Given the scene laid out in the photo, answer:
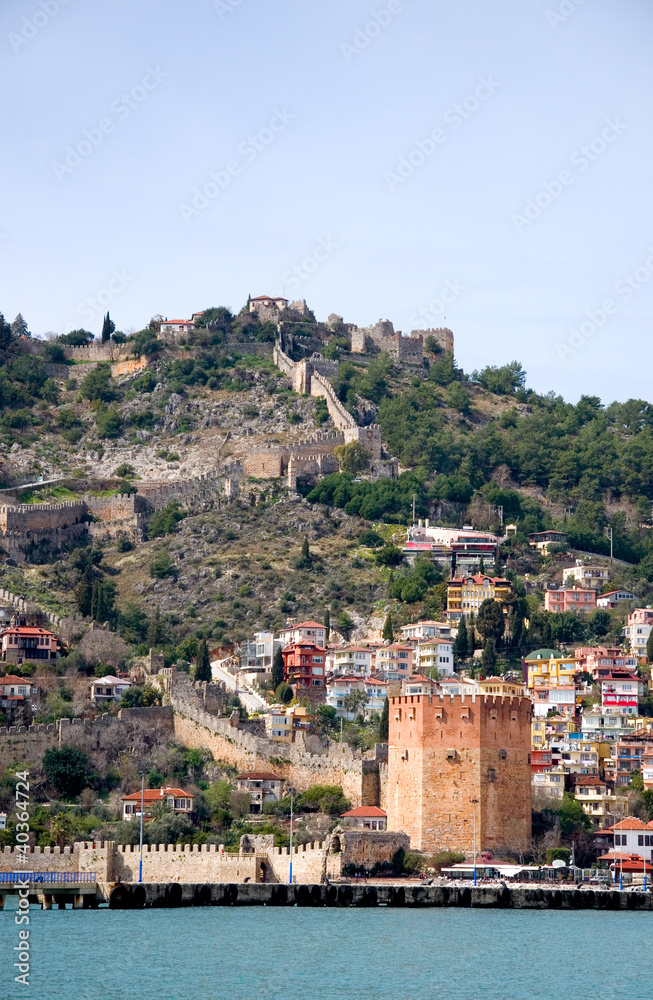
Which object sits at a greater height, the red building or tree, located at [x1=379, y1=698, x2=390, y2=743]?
the red building

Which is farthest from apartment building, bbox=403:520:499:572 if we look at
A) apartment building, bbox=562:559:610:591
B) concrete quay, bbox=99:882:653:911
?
concrete quay, bbox=99:882:653:911

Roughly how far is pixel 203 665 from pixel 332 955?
113 ft

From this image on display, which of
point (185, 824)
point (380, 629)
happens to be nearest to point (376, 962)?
point (185, 824)

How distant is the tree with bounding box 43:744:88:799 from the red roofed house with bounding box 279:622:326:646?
20183 mm

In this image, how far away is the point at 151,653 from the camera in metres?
93.1

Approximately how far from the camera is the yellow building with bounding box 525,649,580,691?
100m

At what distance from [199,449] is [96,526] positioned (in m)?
13.3

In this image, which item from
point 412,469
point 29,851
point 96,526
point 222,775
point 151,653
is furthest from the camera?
point 412,469

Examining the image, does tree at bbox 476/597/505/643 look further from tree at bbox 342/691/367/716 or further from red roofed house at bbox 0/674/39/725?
red roofed house at bbox 0/674/39/725

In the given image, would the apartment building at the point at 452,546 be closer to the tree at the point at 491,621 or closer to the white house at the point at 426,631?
the white house at the point at 426,631

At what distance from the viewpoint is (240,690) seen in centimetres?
9388

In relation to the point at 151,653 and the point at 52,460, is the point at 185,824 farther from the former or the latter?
the point at 52,460

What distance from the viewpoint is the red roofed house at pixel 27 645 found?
91.8 metres

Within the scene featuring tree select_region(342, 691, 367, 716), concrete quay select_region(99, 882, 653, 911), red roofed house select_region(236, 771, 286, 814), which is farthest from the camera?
tree select_region(342, 691, 367, 716)
